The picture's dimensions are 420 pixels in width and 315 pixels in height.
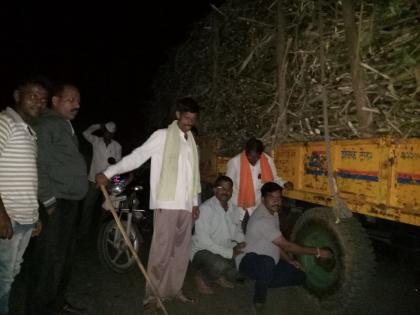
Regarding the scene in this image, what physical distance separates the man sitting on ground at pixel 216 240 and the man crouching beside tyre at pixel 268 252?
0.36m

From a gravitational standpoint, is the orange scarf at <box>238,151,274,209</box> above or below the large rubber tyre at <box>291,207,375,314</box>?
above

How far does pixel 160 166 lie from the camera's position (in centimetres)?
373

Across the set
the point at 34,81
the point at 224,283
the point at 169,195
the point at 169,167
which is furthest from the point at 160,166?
the point at 224,283

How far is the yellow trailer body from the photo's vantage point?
112 inches

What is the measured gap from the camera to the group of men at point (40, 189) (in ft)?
8.72

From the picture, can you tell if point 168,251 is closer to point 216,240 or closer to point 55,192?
point 216,240

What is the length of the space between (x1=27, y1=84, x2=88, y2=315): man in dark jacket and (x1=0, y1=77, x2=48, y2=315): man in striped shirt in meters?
0.28

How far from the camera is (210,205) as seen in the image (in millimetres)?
4426

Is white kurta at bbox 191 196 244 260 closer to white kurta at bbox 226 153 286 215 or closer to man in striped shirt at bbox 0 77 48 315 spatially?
white kurta at bbox 226 153 286 215

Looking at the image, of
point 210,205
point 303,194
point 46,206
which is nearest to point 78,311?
point 46,206

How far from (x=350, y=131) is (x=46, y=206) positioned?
2.62m

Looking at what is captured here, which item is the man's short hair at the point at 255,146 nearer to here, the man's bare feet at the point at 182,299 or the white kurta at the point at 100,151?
the man's bare feet at the point at 182,299

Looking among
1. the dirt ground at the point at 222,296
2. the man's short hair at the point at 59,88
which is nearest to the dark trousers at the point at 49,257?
the dirt ground at the point at 222,296

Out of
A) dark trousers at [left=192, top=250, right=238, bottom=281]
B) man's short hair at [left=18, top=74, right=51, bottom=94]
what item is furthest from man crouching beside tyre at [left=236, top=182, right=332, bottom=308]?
man's short hair at [left=18, top=74, right=51, bottom=94]
